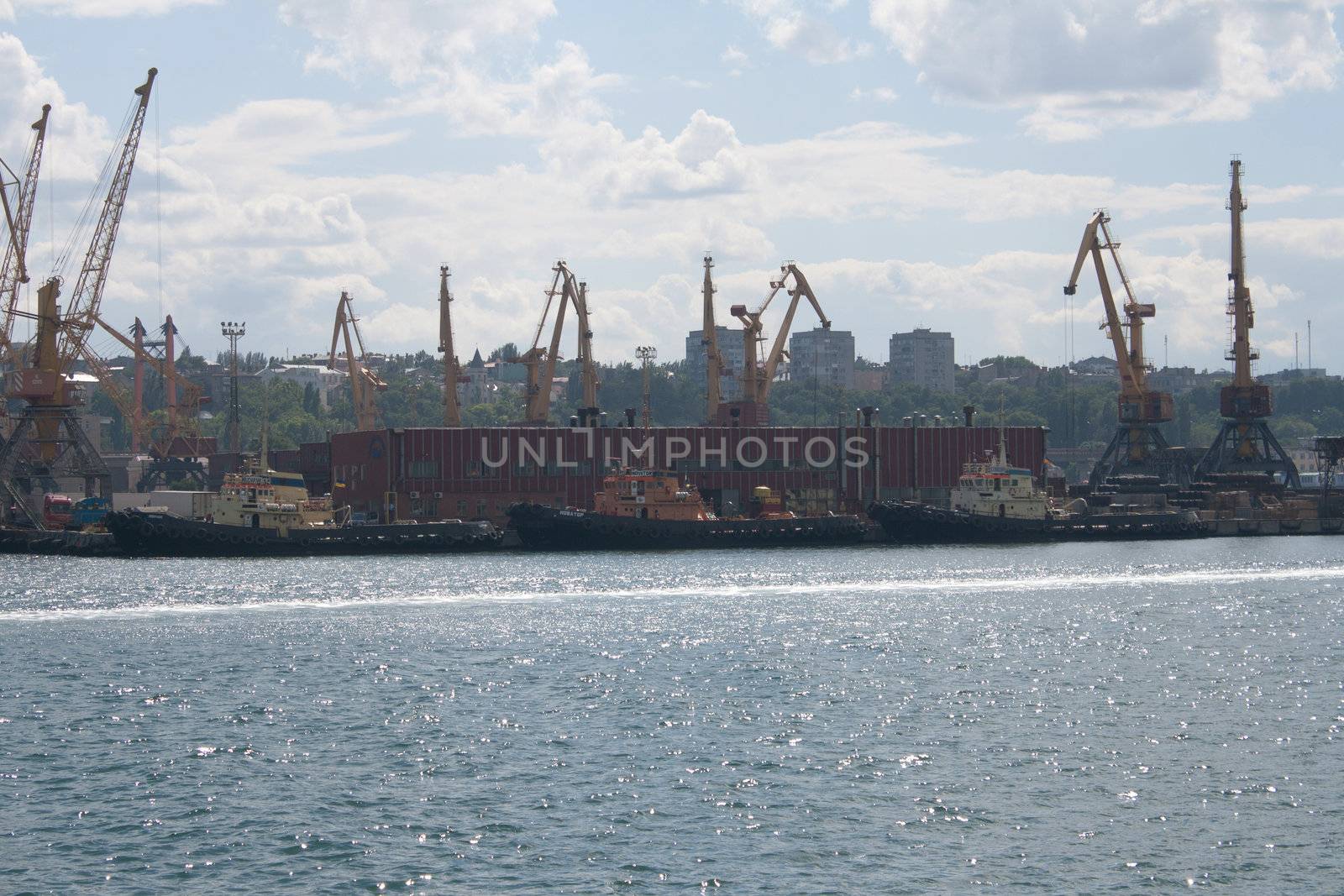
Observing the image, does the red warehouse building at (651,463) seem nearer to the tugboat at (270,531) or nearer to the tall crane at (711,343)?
the tugboat at (270,531)

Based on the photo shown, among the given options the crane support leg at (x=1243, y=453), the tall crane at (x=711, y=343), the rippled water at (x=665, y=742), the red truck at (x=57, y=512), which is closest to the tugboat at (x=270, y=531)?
the red truck at (x=57, y=512)

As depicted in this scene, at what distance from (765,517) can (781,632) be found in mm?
48099

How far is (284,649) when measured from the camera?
57438 mm

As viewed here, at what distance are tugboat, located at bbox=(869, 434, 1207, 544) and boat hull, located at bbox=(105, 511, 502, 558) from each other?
28.9m

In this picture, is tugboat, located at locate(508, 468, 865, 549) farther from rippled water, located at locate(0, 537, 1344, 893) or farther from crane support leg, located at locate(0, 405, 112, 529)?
crane support leg, located at locate(0, 405, 112, 529)

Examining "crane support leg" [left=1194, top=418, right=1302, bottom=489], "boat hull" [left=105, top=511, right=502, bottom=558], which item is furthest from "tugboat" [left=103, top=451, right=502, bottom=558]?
"crane support leg" [left=1194, top=418, right=1302, bottom=489]

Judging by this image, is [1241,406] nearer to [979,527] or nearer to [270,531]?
[979,527]

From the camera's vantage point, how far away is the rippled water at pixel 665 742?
2991 centimetres

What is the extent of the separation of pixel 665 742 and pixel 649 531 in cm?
6657

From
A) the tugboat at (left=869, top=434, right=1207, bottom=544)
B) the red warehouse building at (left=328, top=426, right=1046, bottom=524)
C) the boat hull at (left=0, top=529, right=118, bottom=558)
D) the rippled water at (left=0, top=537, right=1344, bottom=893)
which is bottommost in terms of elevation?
the rippled water at (left=0, top=537, right=1344, bottom=893)

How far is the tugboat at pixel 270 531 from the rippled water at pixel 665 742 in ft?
74.7

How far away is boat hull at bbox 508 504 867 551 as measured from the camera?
10644 centimetres

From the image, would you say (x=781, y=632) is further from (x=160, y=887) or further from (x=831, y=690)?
(x=160, y=887)

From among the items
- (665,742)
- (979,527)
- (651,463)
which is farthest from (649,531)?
(665,742)
